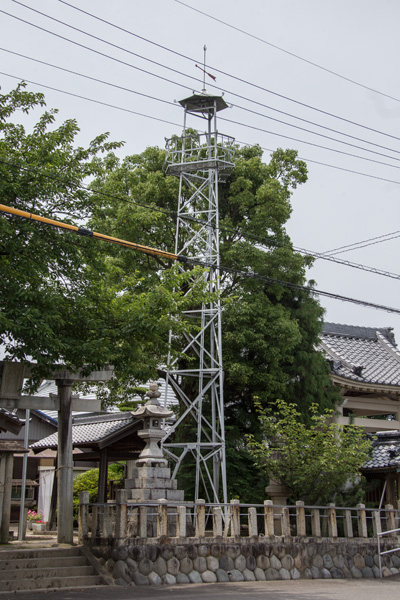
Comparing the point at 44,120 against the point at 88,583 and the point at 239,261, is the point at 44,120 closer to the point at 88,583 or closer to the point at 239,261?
the point at 239,261

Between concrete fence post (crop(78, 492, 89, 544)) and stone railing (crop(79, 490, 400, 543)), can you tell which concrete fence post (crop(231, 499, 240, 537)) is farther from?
concrete fence post (crop(78, 492, 89, 544))

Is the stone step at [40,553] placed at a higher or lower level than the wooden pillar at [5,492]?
lower

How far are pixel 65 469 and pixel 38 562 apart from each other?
9.00 feet

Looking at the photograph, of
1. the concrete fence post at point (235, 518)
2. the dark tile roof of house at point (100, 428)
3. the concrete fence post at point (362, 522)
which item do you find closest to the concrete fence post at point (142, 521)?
the concrete fence post at point (235, 518)

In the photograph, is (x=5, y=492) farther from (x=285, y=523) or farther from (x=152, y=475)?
Answer: (x=285, y=523)

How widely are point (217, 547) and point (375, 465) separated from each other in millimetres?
8944

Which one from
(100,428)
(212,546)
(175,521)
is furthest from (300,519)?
(100,428)

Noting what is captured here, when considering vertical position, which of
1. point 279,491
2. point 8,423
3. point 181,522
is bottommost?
point 181,522

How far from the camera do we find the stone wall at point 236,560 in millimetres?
14312

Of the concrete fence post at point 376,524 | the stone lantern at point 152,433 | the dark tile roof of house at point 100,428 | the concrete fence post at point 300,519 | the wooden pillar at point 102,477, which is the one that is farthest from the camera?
the wooden pillar at point 102,477

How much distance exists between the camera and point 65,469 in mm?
16438

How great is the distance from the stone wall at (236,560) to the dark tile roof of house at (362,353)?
7.13 metres

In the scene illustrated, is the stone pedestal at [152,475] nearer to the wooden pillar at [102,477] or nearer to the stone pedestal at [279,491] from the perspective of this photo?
the stone pedestal at [279,491]

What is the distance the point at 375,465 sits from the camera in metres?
22.2
